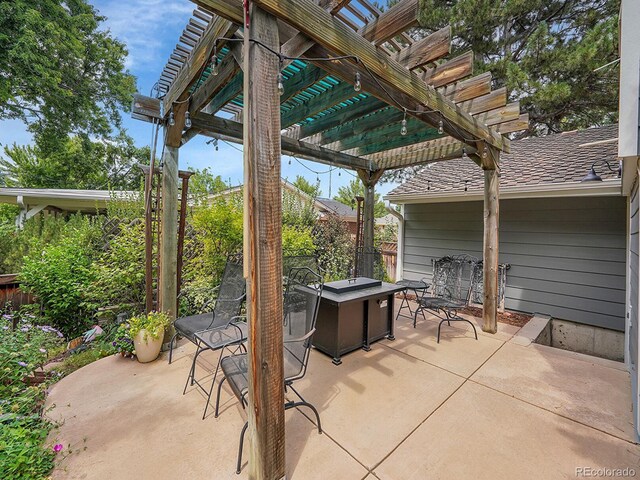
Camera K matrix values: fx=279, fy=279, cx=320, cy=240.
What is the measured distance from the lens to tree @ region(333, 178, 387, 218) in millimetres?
15500

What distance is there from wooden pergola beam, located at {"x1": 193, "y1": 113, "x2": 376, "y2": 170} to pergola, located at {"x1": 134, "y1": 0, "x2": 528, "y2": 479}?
2 centimetres

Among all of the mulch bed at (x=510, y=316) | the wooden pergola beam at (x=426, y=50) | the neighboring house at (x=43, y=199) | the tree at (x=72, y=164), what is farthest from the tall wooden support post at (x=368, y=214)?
the tree at (x=72, y=164)

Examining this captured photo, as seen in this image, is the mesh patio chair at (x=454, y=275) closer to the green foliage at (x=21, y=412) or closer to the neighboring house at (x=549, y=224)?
the neighboring house at (x=549, y=224)

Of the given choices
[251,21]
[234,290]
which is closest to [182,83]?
[251,21]

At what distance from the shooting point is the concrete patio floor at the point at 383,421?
1806 millimetres

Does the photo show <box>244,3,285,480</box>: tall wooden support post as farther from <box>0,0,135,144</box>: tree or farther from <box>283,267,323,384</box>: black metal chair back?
<box>0,0,135,144</box>: tree

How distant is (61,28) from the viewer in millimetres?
8523

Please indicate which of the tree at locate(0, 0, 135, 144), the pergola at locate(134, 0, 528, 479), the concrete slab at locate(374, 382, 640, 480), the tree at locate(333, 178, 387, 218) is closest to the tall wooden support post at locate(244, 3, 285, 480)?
the pergola at locate(134, 0, 528, 479)

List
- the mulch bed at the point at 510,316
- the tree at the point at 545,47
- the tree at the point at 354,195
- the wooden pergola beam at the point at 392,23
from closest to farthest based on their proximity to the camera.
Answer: the wooden pergola beam at the point at 392,23
the mulch bed at the point at 510,316
the tree at the point at 545,47
the tree at the point at 354,195

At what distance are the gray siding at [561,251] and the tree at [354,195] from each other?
344 inches

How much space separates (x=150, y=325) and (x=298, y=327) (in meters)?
1.82

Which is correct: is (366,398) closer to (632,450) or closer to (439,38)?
(632,450)

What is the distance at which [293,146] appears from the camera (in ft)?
14.4

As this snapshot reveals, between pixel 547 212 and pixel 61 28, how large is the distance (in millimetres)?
13866
